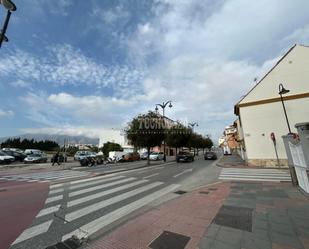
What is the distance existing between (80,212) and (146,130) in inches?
754

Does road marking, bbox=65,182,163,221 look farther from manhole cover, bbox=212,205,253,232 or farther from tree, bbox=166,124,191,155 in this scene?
tree, bbox=166,124,191,155

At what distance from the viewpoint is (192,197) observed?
24.9 ft

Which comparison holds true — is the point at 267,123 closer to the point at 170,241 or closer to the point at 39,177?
the point at 170,241

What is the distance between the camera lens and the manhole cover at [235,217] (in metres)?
4.70

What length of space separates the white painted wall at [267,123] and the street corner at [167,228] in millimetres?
14277

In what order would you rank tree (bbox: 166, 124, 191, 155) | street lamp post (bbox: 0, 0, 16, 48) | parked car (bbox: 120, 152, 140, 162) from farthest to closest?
tree (bbox: 166, 124, 191, 155), parked car (bbox: 120, 152, 140, 162), street lamp post (bbox: 0, 0, 16, 48)

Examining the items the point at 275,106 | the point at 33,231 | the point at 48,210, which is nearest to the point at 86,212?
the point at 48,210

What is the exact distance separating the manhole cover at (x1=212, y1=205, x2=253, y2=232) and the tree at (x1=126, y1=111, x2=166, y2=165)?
62.8 feet

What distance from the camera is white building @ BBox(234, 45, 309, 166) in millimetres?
17422

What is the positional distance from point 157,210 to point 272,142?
16.4 m

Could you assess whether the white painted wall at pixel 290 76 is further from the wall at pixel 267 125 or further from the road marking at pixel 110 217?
the road marking at pixel 110 217

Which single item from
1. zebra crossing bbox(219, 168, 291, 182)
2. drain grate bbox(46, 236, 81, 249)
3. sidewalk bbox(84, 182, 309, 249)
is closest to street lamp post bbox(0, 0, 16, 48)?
drain grate bbox(46, 236, 81, 249)

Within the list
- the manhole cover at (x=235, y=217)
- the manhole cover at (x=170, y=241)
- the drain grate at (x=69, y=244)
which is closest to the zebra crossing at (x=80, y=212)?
the drain grate at (x=69, y=244)

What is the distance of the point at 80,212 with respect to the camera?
19.7ft
